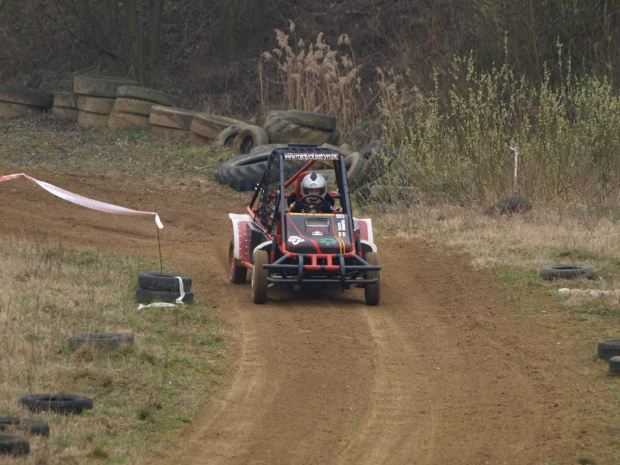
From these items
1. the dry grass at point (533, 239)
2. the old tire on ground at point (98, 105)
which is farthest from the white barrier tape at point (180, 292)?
the old tire on ground at point (98, 105)

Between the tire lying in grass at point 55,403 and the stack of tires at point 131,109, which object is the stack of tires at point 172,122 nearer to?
the stack of tires at point 131,109

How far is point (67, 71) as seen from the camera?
104ft

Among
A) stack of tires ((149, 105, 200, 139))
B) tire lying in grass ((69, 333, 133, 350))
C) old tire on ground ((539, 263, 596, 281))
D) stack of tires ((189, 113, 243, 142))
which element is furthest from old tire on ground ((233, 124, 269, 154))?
tire lying in grass ((69, 333, 133, 350))

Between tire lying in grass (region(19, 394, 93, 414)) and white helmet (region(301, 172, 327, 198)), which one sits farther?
white helmet (region(301, 172, 327, 198))

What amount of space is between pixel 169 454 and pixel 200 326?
3562mm

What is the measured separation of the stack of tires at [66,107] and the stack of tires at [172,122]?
2.73m

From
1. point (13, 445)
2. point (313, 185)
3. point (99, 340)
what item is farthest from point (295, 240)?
point (13, 445)

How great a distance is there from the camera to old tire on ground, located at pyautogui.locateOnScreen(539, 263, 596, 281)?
11.7 meters

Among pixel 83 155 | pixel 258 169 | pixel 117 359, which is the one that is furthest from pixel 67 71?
pixel 117 359

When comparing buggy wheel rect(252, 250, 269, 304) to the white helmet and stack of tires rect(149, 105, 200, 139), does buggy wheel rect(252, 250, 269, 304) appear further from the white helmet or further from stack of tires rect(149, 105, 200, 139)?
stack of tires rect(149, 105, 200, 139)

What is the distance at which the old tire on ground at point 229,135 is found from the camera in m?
22.3

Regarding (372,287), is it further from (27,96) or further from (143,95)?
(27,96)

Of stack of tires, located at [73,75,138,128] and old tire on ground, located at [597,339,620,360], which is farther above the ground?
stack of tires, located at [73,75,138,128]

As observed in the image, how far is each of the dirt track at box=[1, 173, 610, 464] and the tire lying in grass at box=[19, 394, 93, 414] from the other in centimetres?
77
